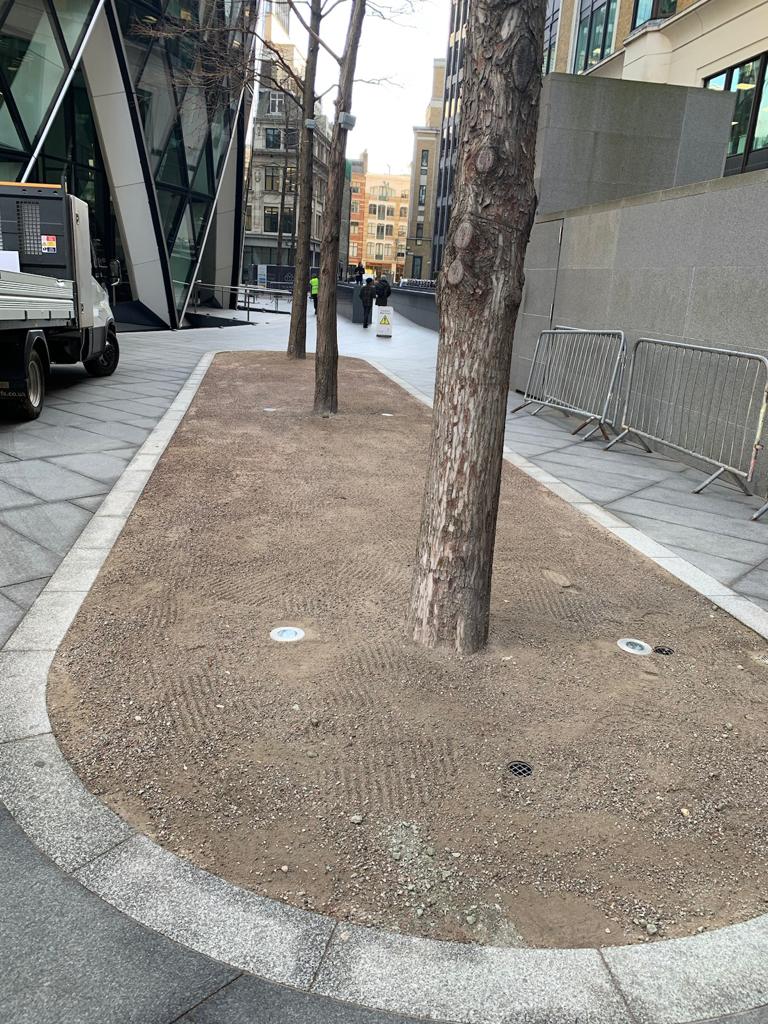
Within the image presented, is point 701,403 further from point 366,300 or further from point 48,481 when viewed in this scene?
point 366,300

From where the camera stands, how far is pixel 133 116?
69.1ft

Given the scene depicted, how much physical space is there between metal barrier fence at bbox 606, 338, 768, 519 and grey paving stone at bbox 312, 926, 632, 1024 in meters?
5.49

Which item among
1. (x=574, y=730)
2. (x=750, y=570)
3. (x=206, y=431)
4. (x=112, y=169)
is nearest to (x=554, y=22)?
(x=112, y=169)

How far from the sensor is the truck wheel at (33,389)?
9.21 metres

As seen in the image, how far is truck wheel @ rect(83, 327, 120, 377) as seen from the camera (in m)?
13.3

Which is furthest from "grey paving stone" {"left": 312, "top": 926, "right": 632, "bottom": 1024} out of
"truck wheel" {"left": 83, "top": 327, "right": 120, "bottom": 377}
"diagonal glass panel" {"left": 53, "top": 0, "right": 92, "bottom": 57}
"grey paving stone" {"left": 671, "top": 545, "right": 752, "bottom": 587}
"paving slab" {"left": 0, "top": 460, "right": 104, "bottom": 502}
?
"diagonal glass panel" {"left": 53, "top": 0, "right": 92, "bottom": 57}

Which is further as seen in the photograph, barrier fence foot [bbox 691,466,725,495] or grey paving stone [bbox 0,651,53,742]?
barrier fence foot [bbox 691,466,725,495]

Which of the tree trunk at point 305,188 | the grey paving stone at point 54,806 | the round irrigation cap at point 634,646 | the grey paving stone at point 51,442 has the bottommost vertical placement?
the grey paving stone at point 51,442

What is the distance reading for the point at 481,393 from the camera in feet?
11.9

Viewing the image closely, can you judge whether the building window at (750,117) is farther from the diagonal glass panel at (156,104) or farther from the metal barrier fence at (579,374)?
the diagonal glass panel at (156,104)

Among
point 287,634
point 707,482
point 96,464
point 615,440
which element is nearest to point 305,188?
point 615,440

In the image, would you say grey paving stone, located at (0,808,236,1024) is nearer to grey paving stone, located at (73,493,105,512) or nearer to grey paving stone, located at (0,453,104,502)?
grey paving stone, located at (73,493,105,512)

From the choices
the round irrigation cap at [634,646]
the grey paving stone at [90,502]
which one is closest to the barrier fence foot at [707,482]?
the round irrigation cap at [634,646]

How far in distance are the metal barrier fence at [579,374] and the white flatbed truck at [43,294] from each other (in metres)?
6.59
